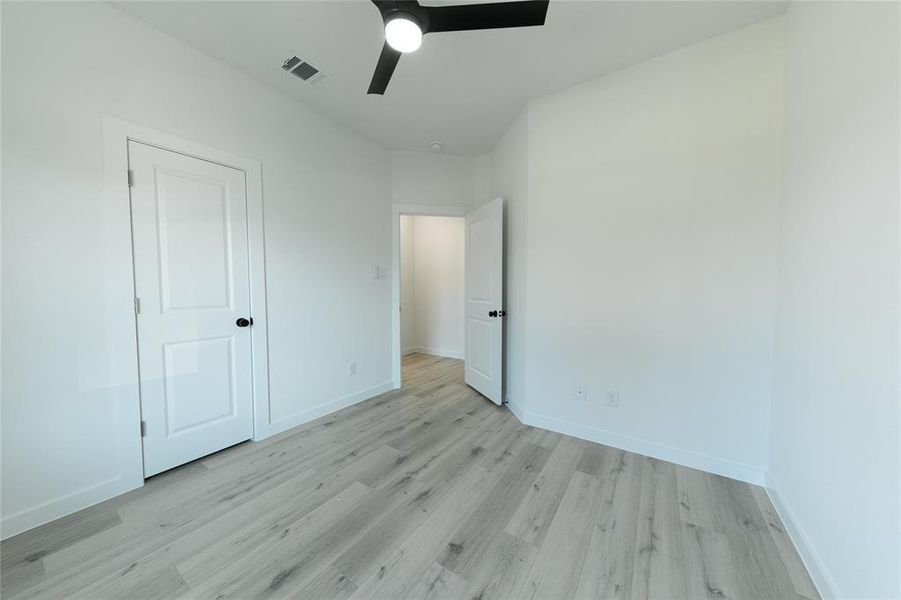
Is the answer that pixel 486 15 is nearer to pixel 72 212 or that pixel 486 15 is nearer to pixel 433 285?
pixel 72 212

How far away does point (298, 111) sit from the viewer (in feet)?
8.63

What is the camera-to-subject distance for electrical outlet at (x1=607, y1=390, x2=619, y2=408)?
2.32m

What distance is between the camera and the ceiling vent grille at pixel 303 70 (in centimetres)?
214

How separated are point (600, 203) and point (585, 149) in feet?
1.37

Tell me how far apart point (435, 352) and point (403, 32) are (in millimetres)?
4501

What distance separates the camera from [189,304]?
206 centimetres

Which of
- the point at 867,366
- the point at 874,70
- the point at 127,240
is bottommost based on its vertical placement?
the point at 867,366

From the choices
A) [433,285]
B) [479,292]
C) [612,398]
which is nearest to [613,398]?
[612,398]

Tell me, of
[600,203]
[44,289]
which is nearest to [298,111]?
[44,289]

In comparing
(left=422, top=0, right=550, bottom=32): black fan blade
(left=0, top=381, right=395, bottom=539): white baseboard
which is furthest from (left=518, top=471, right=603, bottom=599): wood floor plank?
(left=422, top=0, right=550, bottom=32): black fan blade

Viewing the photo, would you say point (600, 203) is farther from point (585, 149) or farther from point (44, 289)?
point (44, 289)

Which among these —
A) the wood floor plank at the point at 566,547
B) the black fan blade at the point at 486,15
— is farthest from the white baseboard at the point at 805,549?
the black fan blade at the point at 486,15

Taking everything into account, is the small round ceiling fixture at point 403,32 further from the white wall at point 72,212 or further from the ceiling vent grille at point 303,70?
the white wall at point 72,212

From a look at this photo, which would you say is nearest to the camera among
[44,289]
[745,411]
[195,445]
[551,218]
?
[44,289]
